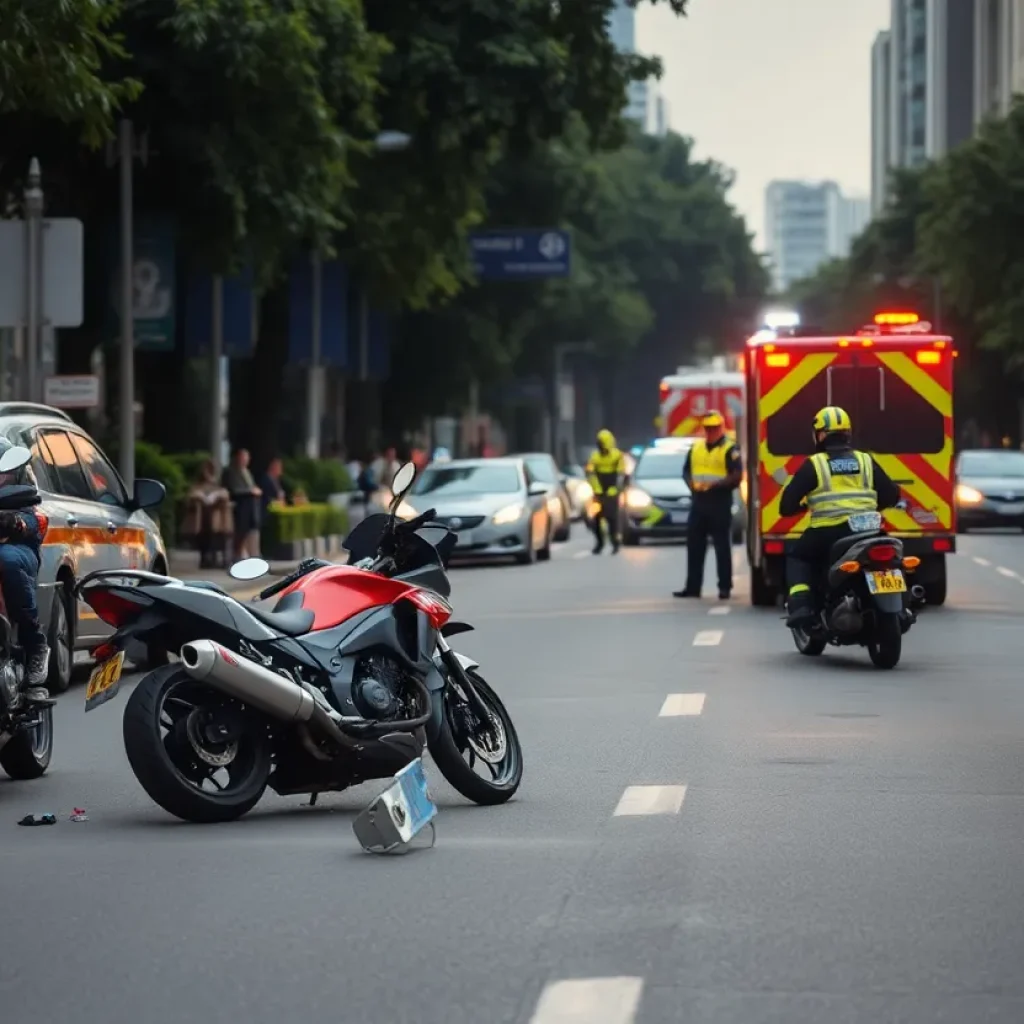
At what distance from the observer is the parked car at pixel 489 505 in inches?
1358

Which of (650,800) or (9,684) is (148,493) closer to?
(9,684)

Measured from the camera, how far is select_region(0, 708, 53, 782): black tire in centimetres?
1175

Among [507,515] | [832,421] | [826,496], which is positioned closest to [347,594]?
[826,496]

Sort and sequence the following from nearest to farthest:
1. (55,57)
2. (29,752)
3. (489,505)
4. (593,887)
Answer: (593,887) < (29,752) < (55,57) < (489,505)

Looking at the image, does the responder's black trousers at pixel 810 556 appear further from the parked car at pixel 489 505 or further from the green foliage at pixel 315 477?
the green foliage at pixel 315 477

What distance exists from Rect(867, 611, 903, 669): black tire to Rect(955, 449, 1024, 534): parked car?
96.2 feet

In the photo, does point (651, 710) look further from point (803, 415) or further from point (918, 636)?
point (803, 415)

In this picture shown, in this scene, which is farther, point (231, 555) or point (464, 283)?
point (464, 283)

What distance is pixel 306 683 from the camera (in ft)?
33.4

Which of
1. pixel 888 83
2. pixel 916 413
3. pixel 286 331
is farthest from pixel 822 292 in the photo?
pixel 916 413

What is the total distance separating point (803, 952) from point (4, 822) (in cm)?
411

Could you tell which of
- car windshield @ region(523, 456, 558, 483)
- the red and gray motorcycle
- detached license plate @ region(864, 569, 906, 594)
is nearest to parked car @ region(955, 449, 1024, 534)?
car windshield @ region(523, 456, 558, 483)

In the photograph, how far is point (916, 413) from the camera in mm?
24188

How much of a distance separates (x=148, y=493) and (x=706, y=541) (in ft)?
32.5
